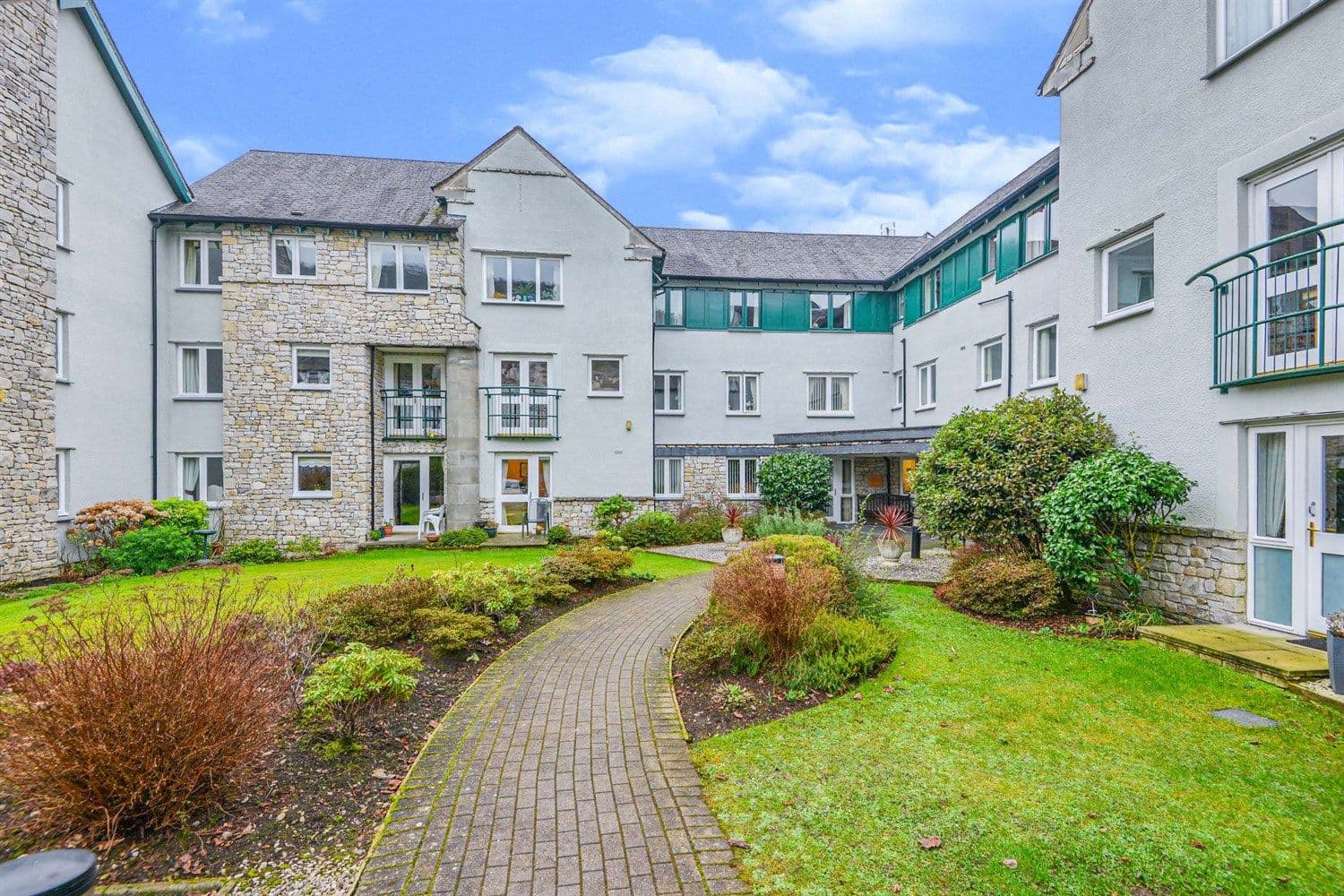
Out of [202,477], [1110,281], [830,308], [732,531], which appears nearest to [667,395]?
[830,308]

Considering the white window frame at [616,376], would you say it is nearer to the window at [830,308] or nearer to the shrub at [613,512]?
the shrub at [613,512]

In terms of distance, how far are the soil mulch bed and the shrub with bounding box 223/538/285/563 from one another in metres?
13.2

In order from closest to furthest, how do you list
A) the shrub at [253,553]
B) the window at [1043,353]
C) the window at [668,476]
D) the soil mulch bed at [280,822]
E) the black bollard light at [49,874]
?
the black bollard light at [49,874] → the soil mulch bed at [280,822] → the window at [1043,353] → the shrub at [253,553] → the window at [668,476]

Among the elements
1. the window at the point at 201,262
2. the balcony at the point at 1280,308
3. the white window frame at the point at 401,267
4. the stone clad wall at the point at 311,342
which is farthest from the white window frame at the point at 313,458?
the balcony at the point at 1280,308

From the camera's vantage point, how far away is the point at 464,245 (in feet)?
57.4

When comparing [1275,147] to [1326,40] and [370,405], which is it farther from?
[370,405]

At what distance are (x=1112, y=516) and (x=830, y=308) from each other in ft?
50.8

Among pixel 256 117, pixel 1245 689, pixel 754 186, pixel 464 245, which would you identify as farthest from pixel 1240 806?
pixel 754 186

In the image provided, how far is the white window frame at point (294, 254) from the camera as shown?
16.8 metres

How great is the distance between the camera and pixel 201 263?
17.0 m

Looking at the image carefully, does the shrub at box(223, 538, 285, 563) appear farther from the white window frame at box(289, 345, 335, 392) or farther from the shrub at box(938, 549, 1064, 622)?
the shrub at box(938, 549, 1064, 622)

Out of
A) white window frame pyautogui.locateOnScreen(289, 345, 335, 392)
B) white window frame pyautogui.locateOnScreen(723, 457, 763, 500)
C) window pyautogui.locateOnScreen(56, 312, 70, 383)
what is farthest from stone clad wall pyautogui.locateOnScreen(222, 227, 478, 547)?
white window frame pyautogui.locateOnScreen(723, 457, 763, 500)

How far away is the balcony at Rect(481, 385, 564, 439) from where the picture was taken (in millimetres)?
17750

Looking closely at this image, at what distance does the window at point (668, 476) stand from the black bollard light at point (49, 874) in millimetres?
18522
